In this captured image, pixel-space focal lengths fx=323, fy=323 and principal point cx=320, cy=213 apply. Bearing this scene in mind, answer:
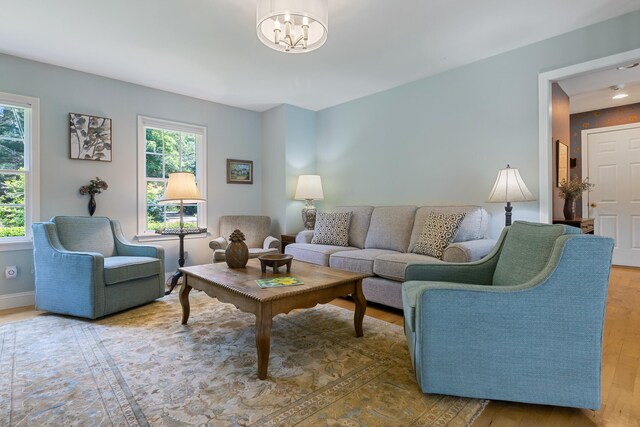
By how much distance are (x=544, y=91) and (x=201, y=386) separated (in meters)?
3.52

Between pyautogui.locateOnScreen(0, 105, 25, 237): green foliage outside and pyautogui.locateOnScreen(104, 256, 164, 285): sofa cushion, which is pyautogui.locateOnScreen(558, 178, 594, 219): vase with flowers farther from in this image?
pyautogui.locateOnScreen(0, 105, 25, 237): green foliage outside

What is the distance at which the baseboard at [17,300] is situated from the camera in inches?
123

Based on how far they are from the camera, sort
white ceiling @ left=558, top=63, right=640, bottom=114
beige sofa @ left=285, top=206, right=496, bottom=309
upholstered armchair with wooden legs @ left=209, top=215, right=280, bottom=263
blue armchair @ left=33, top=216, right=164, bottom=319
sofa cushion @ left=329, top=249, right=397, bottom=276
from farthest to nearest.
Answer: upholstered armchair with wooden legs @ left=209, top=215, right=280, bottom=263 < white ceiling @ left=558, top=63, right=640, bottom=114 < sofa cushion @ left=329, top=249, right=397, bottom=276 < beige sofa @ left=285, top=206, right=496, bottom=309 < blue armchair @ left=33, top=216, right=164, bottom=319

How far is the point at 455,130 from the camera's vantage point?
3.52 meters

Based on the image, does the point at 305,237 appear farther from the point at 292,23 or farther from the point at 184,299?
the point at 292,23

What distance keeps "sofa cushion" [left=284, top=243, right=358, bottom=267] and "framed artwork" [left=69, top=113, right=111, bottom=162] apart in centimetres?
238

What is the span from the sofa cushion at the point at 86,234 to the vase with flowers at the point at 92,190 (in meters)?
0.26

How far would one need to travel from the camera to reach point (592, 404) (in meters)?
1.45

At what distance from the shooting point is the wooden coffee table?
181cm

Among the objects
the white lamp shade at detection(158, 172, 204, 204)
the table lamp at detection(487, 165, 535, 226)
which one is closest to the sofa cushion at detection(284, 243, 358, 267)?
the white lamp shade at detection(158, 172, 204, 204)

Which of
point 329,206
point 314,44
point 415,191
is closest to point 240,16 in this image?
point 314,44

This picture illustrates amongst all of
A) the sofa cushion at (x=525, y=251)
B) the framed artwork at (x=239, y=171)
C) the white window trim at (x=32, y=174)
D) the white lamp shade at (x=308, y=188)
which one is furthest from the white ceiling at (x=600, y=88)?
the white window trim at (x=32, y=174)

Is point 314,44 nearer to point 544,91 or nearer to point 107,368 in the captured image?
point 544,91

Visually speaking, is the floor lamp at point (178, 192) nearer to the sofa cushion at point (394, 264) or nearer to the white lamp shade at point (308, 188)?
the white lamp shade at point (308, 188)
